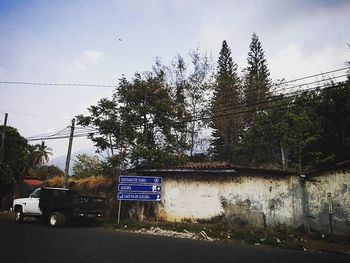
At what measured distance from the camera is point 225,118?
3800cm

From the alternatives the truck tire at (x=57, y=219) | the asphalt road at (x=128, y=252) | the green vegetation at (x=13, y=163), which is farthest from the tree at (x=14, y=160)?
the asphalt road at (x=128, y=252)

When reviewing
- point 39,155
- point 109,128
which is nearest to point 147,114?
point 109,128

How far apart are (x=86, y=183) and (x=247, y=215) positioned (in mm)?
13686

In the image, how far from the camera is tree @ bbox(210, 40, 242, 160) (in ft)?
116

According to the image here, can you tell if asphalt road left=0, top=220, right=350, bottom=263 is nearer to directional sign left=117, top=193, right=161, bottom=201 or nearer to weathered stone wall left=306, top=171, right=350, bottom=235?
weathered stone wall left=306, top=171, right=350, bottom=235

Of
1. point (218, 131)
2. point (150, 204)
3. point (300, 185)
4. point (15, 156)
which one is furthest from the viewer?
point (218, 131)

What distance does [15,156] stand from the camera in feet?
113

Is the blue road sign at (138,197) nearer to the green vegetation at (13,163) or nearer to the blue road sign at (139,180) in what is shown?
the blue road sign at (139,180)

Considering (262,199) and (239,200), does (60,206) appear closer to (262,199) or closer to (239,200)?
(239,200)

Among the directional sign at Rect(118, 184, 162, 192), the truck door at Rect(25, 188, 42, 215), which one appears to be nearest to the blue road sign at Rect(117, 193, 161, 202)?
the directional sign at Rect(118, 184, 162, 192)

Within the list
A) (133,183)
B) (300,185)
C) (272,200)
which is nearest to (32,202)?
(133,183)

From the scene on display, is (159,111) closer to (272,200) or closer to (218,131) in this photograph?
(272,200)

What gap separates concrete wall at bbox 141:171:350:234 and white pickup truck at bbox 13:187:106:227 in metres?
4.64

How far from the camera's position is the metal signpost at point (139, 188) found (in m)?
20.1
